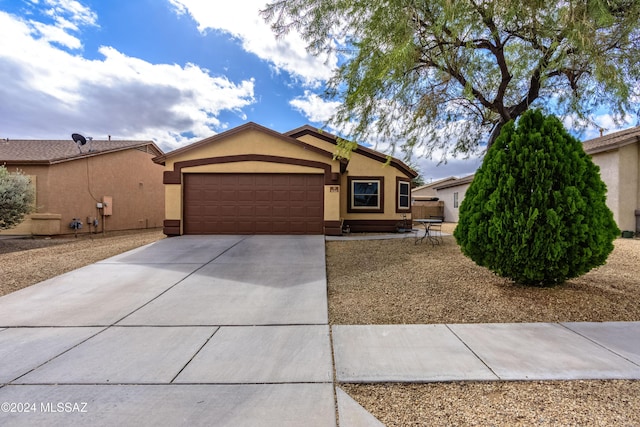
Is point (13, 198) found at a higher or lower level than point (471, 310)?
higher

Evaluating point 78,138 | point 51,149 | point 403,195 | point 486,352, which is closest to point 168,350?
point 486,352

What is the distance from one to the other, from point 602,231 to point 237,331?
216 inches

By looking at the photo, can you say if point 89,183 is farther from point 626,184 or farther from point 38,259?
point 626,184

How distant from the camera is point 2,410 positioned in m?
2.46

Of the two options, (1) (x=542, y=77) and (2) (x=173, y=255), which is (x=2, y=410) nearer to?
(2) (x=173, y=255)

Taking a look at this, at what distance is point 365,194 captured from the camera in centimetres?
1427

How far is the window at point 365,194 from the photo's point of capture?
14.2 metres

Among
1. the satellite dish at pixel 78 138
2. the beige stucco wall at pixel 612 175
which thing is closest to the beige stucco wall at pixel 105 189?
the satellite dish at pixel 78 138

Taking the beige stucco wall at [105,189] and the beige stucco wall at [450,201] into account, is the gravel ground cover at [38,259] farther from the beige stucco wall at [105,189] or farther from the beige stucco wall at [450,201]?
the beige stucco wall at [450,201]

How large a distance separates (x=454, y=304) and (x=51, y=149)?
19.4m

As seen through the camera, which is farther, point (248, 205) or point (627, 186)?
point (627, 186)

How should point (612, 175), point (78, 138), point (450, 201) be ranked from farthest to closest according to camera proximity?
point (450, 201)
point (78, 138)
point (612, 175)

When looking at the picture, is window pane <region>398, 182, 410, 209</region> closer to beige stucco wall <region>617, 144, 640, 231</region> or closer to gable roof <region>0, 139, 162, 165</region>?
beige stucco wall <region>617, 144, 640, 231</region>

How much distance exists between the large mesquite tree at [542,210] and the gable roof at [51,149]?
55.2ft
